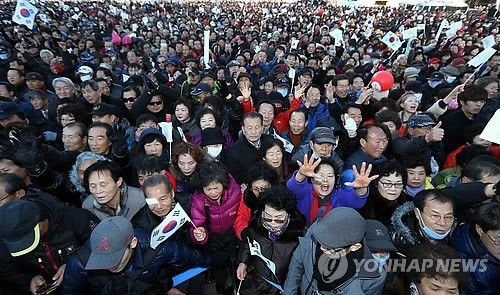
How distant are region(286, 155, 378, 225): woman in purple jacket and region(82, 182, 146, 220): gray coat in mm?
1368

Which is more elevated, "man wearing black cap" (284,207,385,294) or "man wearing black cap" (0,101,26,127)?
"man wearing black cap" (0,101,26,127)

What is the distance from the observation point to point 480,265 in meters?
2.19

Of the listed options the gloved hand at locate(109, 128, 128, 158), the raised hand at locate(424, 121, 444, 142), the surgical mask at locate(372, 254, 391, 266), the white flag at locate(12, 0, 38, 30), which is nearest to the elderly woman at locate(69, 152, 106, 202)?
the gloved hand at locate(109, 128, 128, 158)

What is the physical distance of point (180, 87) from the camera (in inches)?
253

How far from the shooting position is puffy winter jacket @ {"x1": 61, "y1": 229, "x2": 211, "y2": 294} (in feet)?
7.27

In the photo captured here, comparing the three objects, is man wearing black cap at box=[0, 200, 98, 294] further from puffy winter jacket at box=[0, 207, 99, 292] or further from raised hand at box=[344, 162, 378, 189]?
raised hand at box=[344, 162, 378, 189]

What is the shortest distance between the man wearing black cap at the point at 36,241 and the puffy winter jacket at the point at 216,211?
2.77 ft

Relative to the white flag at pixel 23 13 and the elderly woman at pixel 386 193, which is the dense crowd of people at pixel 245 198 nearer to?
the elderly woman at pixel 386 193

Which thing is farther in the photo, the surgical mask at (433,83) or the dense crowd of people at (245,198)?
the surgical mask at (433,83)

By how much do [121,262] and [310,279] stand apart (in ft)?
4.08

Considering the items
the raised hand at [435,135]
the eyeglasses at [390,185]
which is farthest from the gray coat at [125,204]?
the raised hand at [435,135]

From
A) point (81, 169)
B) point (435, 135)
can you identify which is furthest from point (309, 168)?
point (81, 169)

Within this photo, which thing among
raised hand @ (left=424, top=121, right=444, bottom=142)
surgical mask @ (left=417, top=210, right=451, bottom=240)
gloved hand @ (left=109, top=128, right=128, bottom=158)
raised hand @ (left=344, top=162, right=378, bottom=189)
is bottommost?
surgical mask @ (left=417, top=210, right=451, bottom=240)

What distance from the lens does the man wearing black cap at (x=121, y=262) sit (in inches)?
80.2
